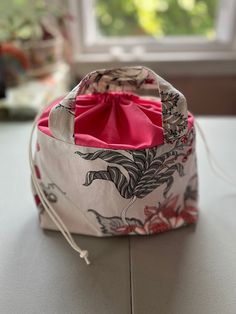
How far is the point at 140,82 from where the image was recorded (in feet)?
1.93

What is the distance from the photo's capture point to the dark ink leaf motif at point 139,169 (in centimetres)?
49

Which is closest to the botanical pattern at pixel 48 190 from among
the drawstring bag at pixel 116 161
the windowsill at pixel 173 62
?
the drawstring bag at pixel 116 161

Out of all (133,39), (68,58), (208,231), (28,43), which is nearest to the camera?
(208,231)

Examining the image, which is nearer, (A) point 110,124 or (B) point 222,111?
(A) point 110,124

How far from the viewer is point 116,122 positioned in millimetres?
562

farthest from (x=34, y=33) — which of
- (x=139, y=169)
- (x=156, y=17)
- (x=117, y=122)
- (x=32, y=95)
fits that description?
(x=139, y=169)

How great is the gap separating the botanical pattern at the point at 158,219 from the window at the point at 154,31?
92cm

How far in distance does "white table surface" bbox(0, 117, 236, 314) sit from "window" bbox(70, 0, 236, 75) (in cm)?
91

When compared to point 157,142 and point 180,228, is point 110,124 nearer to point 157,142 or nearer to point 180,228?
point 157,142

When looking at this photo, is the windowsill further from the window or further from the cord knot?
the cord knot

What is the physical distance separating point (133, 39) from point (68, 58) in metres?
0.30

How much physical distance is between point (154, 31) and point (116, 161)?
1.12 m

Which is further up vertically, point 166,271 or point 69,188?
point 69,188

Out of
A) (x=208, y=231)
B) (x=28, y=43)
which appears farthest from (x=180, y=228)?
(x=28, y=43)
